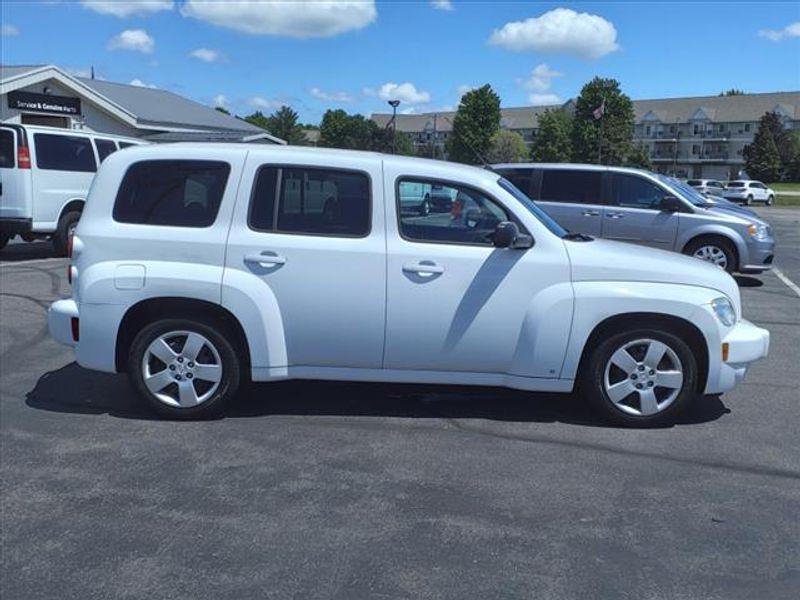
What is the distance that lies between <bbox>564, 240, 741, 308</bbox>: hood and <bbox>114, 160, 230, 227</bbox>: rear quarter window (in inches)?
94.3

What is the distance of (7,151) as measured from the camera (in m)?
12.5

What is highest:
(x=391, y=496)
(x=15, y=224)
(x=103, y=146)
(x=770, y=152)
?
(x=770, y=152)

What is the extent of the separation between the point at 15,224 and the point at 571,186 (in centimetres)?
919

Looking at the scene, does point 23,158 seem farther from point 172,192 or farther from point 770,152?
point 770,152

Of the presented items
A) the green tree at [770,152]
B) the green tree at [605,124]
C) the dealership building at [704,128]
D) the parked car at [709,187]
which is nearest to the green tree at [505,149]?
the green tree at [605,124]

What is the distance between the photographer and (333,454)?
15.3ft

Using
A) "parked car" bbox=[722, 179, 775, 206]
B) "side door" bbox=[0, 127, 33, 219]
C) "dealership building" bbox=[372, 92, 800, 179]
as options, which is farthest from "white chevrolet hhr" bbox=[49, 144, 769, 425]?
"dealership building" bbox=[372, 92, 800, 179]

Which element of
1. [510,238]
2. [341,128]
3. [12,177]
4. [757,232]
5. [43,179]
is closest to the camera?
[510,238]

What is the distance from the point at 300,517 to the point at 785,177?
100374mm

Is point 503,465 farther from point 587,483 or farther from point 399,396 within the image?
point 399,396

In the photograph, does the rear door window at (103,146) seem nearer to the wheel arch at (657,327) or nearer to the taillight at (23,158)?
the taillight at (23,158)

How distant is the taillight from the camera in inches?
491

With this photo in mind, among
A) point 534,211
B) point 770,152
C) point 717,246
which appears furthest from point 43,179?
point 770,152

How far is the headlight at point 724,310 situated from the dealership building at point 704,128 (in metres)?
99.3
